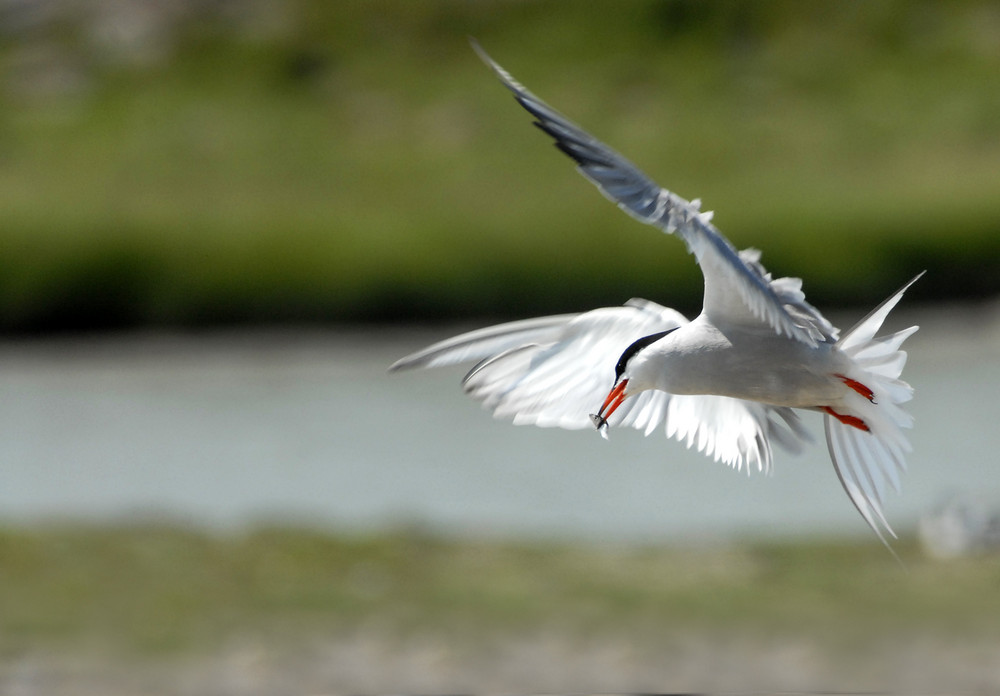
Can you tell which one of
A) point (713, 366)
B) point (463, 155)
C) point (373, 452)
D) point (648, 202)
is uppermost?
point (463, 155)

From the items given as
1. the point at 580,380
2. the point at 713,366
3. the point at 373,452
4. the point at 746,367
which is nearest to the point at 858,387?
the point at 746,367

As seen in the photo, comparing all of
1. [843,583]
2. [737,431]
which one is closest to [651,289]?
[843,583]

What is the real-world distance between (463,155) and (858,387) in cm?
2035

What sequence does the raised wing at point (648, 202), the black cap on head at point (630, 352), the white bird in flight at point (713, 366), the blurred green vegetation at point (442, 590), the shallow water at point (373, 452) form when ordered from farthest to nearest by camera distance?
1. the shallow water at point (373, 452)
2. the blurred green vegetation at point (442, 590)
3. the black cap on head at point (630, 352)
4. the white bird in flight at point (713, 366)
5. the raised wing at point (648, 202)

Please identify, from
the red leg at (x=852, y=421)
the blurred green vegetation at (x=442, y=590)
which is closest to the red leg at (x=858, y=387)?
the red leg at (x=852, y=421)

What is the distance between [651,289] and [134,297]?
7.16m

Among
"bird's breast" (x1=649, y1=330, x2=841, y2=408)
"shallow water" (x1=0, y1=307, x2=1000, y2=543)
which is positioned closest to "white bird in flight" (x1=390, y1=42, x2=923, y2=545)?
"bird's breast" (x1=649, y1=330, x2=841, y2=408)

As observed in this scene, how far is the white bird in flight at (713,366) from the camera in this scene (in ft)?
14.3

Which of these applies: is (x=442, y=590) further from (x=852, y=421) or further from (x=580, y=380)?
(x=852, y=421)

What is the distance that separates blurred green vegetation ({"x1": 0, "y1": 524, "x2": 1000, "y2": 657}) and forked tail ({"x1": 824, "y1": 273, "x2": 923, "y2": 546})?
11.1 feet

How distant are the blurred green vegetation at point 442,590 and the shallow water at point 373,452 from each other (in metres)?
0.74

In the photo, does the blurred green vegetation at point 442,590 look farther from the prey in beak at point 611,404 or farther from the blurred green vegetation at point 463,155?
the blurred green vegetation at point 463,155

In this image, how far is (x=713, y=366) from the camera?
188 inches

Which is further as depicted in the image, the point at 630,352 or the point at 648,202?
the point at 630,352
